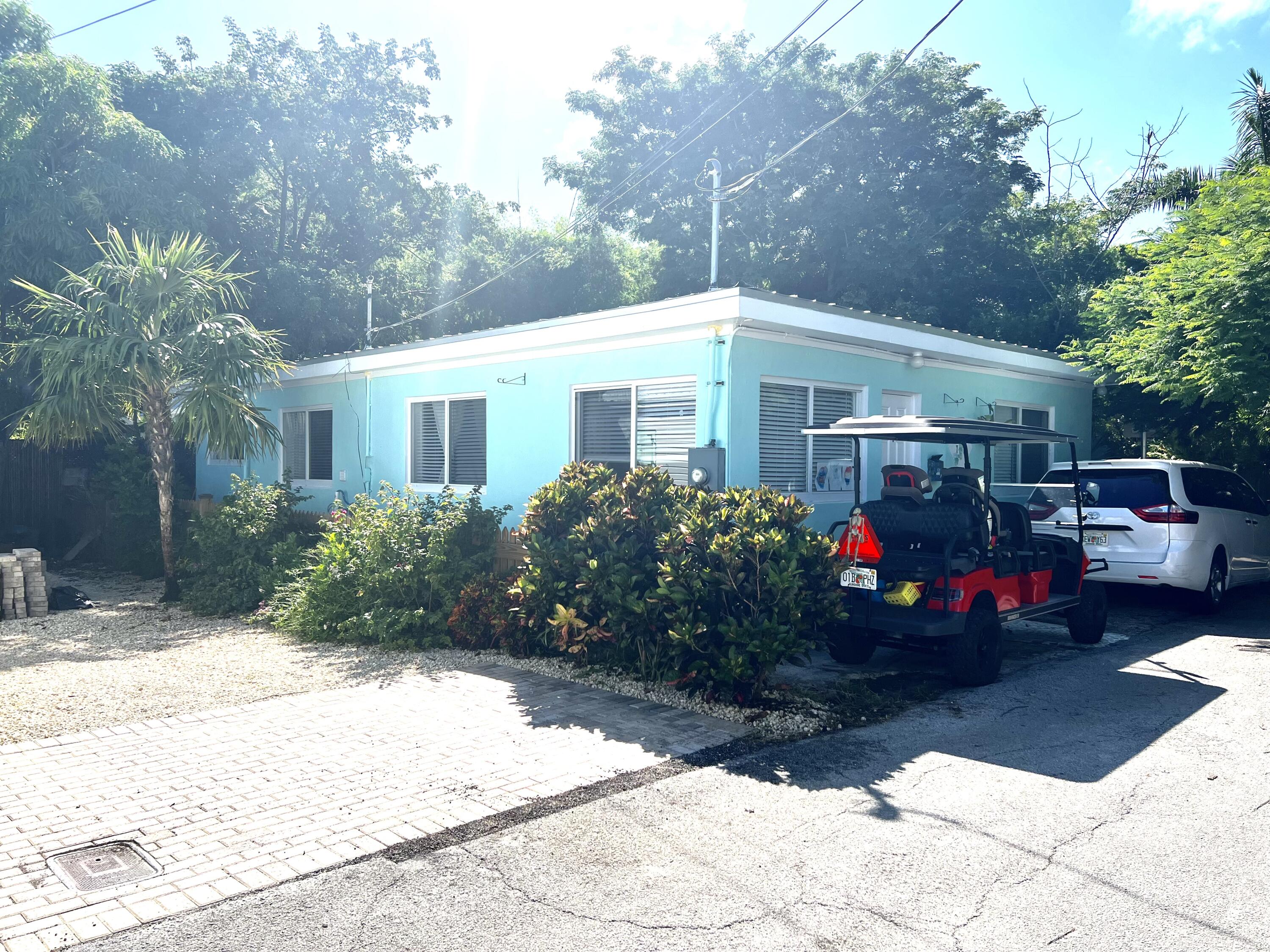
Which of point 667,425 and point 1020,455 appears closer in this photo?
point 667,425

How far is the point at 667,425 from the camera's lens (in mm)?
9594

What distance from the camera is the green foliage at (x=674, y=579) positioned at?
20.5 ft

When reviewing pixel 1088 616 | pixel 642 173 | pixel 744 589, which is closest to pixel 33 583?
pixel 744 589

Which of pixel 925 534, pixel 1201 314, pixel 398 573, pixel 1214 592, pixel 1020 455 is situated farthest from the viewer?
pixel 1020 455

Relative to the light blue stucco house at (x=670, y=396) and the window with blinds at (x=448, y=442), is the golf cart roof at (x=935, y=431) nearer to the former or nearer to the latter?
the light blue stucco house at (x=670, y=396)

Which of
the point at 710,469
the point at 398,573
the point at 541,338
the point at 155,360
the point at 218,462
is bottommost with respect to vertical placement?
the point at 398,573

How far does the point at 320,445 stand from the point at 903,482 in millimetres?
9829

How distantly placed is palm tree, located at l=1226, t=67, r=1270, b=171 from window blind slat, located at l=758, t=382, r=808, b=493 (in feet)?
43.8

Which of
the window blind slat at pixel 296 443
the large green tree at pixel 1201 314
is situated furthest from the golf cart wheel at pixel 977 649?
the window blind slat at pixel 296 443

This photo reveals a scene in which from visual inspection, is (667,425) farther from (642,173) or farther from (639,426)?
(642,173)

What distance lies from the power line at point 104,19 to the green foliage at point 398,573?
7.18 metres

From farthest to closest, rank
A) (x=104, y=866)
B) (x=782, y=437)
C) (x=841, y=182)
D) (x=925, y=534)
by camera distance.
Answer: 1. (x=841, y=182)
2. (x=782, y=437)
3. (x=925, y=534)
4. (x=104, y=866)

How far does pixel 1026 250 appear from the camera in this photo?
25938 millimetres

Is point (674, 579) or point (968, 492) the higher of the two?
point (968, 492)
